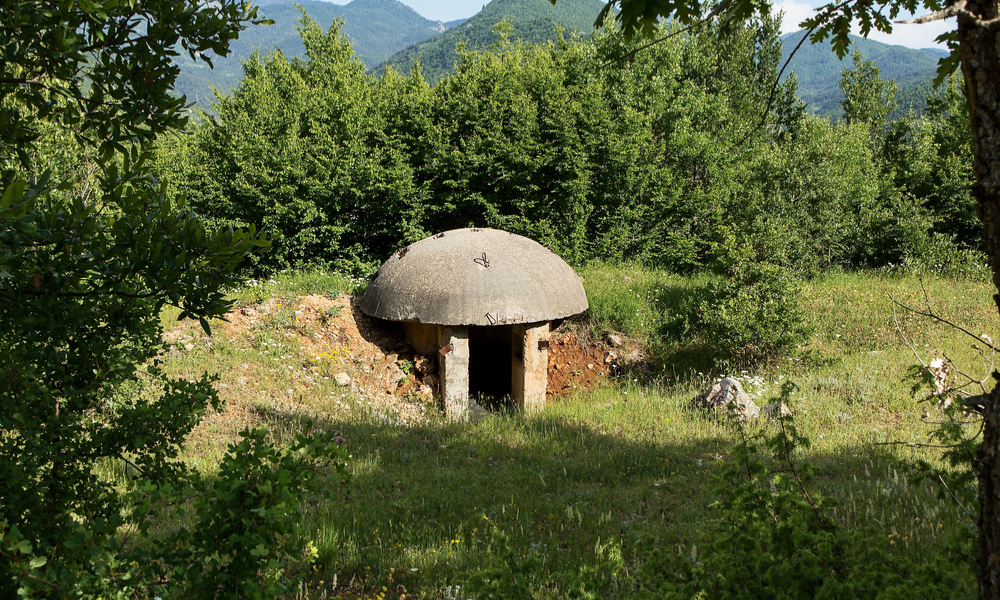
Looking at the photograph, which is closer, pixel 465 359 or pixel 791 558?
pixel 791 558

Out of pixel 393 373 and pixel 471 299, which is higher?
pixel 471 299

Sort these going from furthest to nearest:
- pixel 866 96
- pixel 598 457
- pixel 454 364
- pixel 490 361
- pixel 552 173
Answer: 1. pixel 866 96
2. pixel 552 173
3. pixel 490 361
4. pixel 454 364
5. pixel 598 457

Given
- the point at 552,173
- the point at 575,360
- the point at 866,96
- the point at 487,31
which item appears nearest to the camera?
the point at 575,360

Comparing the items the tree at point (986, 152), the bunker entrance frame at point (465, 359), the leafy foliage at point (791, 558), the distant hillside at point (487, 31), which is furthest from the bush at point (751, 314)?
the distant hillside at point (487, 31)

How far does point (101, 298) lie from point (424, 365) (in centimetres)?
807

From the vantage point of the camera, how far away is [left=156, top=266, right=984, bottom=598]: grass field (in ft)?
13.5

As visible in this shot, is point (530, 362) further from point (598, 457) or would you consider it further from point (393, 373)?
point (598, 457)

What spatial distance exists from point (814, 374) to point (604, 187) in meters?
8.14

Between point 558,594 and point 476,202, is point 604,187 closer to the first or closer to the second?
point 476,202

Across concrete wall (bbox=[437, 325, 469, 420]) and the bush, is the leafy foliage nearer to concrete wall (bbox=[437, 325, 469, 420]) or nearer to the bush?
concrete wall (bbox=[437, 325, 469, 420])

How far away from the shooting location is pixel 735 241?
34.5 feet

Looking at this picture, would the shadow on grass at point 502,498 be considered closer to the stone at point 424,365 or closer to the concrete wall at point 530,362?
the concrete wall at point 530,362

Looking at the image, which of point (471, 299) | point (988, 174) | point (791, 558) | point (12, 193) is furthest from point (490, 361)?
point (12, 193)

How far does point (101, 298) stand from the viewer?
2.61 m
